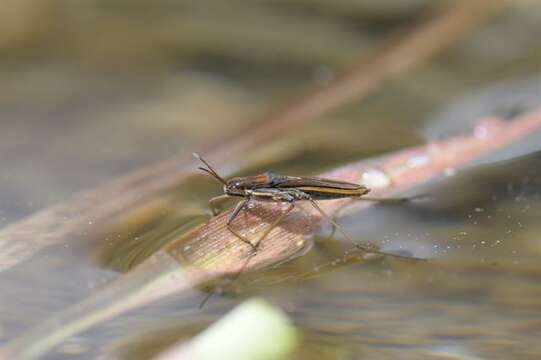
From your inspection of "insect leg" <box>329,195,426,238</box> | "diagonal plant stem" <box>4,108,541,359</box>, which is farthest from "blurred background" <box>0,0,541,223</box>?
"insect leg" <box>329,195,426,238</box>

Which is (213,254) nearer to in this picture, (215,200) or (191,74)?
(215,200)

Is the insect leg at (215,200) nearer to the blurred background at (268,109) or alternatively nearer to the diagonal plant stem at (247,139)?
the blurred background at (268,109)

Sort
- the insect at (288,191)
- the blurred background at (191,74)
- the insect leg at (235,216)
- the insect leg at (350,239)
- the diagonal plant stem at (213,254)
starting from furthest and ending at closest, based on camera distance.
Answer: the blurred background at (191,74) → the insect at (288,191) → the insect leg at (350,239) → the insect leg at (235,216) → the diagonal plant stem at (213,254)

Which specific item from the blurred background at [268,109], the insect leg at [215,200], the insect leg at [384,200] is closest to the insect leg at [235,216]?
the insect leg at [215,200]

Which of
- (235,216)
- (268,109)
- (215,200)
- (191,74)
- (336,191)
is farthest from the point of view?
→ (191,74)

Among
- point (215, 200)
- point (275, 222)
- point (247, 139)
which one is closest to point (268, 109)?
point (247, 139)

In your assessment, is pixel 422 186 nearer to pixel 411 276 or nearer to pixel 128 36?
pixel 411 276

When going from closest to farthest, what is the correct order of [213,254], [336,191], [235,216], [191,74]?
[213,254], [235,216], [336,191], [191,74]
